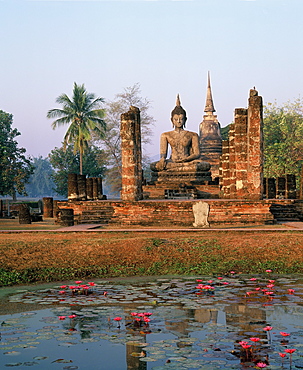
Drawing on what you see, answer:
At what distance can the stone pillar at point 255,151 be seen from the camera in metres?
19.3

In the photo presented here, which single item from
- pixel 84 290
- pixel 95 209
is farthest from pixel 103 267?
pixel 95 209

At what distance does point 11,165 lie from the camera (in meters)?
42.4

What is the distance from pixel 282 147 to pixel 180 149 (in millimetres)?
16430

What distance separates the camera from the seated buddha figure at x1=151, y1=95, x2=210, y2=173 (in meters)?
27.3

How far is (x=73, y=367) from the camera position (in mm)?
5281

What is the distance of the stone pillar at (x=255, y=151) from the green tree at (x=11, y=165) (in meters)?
23.7

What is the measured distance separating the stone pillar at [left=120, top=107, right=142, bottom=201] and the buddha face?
803cm

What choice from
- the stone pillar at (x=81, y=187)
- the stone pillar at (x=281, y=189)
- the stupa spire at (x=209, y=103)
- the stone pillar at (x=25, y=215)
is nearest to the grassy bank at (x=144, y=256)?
the stone pillar at (x=25, y=215)

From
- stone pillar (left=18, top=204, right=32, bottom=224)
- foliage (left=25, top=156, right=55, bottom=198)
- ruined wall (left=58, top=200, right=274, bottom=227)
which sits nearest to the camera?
ruined wall (left=58, top=200, right=274, bottom=227)

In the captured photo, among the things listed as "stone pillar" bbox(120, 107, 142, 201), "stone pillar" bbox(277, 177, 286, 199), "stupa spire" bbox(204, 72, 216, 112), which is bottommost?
"stone pillar" bbox(277, 177, 286, 199)

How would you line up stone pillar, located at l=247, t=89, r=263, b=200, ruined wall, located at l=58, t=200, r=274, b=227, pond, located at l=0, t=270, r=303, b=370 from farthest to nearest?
stone pillar, located at l=247, t=89, r=263, b=200 → ruined wall, located at l=58, t=200, r=274, b=227 → pond, located at l=0, t=270, r=303, b=370

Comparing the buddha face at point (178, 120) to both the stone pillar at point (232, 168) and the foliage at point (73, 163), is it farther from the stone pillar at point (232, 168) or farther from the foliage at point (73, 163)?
the foliage at point (73, 163)

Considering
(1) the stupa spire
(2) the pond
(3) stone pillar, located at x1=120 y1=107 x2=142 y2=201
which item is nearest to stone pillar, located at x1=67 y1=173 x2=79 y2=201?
(3) stone pillar, located at x1=120 y1=107 x2=142 y2=201

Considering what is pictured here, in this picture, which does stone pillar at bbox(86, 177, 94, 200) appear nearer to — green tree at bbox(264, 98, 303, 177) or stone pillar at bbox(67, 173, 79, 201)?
stone pillar at bbox(67, 173, 79, 201)
